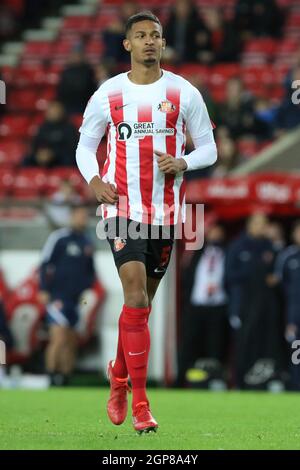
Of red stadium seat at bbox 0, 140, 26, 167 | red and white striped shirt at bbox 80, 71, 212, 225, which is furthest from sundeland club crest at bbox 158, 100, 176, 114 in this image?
red stadium seat at bbox 0, 140, 26, 167

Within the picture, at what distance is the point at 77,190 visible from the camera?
1639 cm

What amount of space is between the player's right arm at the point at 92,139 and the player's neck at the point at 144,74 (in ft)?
0.71

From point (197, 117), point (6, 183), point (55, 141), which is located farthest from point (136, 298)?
point (6, 183)

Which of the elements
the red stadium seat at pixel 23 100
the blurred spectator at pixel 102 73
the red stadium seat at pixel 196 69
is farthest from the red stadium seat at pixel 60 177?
the red stadium seat at pixel 23 100

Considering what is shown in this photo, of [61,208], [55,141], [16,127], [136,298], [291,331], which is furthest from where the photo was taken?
[16,127]

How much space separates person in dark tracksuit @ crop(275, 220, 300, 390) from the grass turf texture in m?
1.65

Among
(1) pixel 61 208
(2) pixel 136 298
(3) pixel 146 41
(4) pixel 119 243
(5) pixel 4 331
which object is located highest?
(3) pixel 146 41

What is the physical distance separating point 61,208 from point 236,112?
2.78 metres

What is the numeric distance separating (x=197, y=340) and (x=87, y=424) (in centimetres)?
671

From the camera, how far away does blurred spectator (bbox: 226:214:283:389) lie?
13867mm

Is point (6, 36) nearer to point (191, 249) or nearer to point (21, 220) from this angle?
point (21, 220)

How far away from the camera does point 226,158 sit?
15.2 meters

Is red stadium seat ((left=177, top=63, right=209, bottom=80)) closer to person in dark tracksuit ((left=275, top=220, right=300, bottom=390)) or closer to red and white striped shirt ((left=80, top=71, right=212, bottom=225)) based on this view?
person in dark tracksuit ((left=275, top=220, right=300, bottom=390))

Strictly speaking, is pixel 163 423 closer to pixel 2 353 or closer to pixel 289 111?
pixel 2 353
